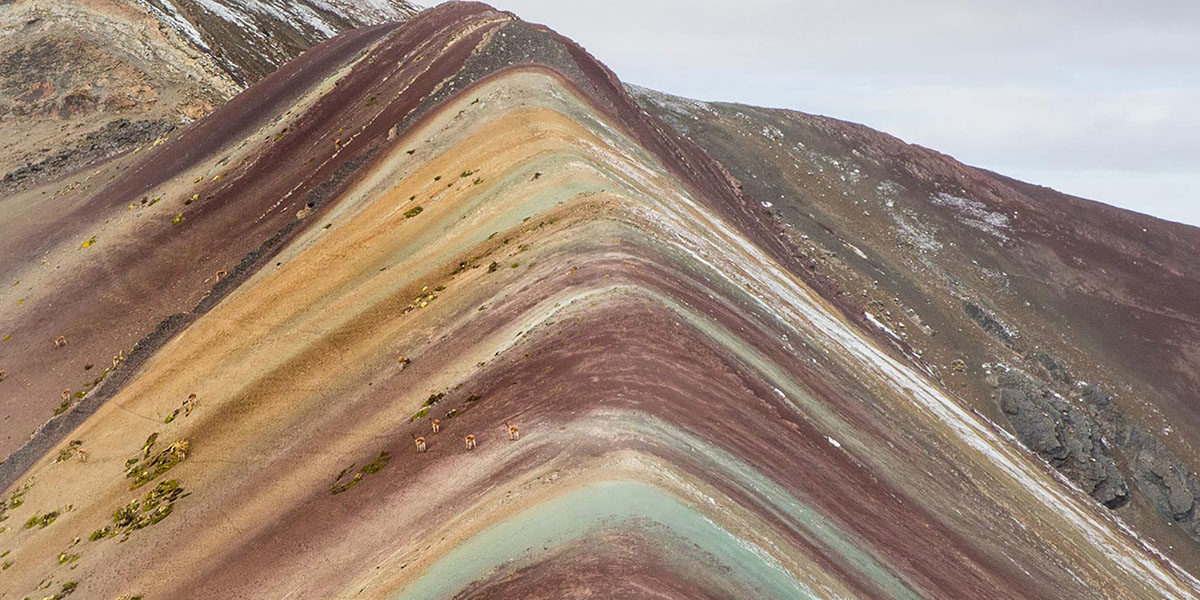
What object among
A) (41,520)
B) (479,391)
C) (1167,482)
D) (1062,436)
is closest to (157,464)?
(41,520)

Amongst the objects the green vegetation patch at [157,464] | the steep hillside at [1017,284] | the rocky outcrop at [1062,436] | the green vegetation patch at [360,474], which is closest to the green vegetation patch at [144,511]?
the green vegetation patch at [157,464]

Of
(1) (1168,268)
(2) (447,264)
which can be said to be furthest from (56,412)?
(1) (1168,268)

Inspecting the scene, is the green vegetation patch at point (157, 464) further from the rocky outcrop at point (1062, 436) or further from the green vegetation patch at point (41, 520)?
the rocky outcrop at point (1062, 436)

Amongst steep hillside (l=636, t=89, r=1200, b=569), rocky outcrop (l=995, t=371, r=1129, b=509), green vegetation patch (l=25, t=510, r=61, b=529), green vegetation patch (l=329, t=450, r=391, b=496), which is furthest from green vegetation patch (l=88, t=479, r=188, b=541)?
rocky outcrop (l=995, t=371, r=1129, b=509)

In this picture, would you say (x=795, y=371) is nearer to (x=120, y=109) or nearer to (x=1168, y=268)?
(x=120, y=109)

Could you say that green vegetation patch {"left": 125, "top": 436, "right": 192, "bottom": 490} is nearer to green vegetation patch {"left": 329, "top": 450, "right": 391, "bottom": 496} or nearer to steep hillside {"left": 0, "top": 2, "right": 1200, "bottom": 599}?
steep hillside {"left": 0, "top": 2, "right": 1200, "bottom": 599}
